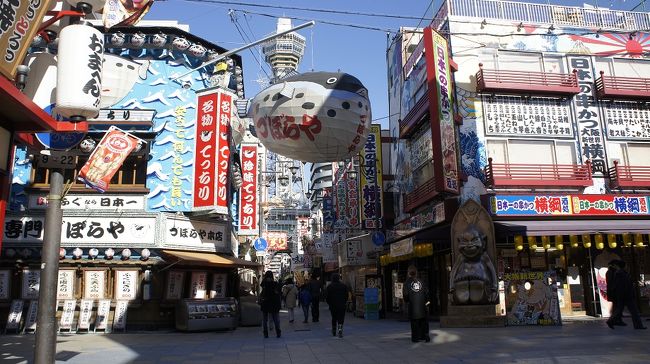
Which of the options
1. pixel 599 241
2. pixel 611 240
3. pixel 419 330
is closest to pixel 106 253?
pixel 419 330

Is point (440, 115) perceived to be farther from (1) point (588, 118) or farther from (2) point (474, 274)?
(1) point (588, 118)

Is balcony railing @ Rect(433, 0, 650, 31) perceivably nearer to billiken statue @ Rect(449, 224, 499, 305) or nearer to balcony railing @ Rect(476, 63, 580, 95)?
balcony railing @ Rect(476, 63, 580, 95)

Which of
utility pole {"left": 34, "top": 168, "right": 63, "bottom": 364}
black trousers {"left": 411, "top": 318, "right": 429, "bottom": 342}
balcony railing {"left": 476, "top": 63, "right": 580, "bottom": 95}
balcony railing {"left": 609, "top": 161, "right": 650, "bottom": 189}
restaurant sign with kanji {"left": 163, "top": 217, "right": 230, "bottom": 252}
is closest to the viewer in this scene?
utility pole {"left": 34, "top": 168, "right": 63, "bottom": 364}

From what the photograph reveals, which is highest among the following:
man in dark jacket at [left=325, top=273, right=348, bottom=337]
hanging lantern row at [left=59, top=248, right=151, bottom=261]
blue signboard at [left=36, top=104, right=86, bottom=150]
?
blue signboard at [left=36, top=104, right=86, bottom=150]

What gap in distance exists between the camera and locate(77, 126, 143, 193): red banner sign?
12672mm

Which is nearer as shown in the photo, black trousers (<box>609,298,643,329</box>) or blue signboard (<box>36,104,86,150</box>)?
blue signboard (<box>36,104,86,150</box>)

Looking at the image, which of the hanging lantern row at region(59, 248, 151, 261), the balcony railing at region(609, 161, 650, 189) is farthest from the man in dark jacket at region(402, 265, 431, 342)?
the balcony railing at region(609, 161, 650, 189)

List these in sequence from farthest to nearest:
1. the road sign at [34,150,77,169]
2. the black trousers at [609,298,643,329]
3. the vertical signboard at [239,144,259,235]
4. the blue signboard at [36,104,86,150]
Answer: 1. the vertical signboard at [239,144,259,235]
2. the black trousers at [609,298,643,329]
3. the blue signboard at [36,104,86,150]
4. the road sign at [34,150,77,169]

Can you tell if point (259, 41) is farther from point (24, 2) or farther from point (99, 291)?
point (99, 291)

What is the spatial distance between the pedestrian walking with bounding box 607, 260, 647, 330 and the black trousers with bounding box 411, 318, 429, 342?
5.39 m

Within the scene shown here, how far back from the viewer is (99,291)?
54.0 ft

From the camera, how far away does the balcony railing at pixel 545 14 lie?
1961cm

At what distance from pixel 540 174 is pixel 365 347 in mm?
10175

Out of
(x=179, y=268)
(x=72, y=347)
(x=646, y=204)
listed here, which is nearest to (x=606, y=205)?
(x=646, y=204)
